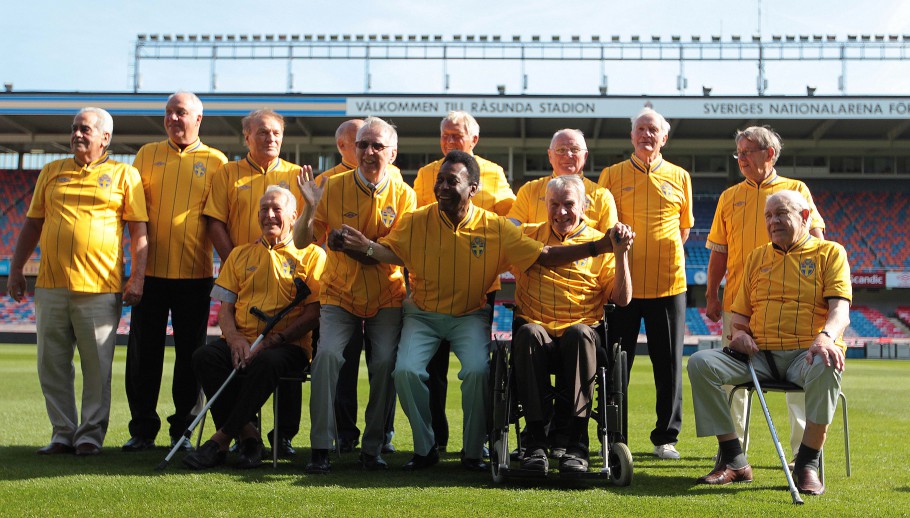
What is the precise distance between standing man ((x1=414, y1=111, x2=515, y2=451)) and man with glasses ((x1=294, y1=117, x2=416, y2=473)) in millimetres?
395

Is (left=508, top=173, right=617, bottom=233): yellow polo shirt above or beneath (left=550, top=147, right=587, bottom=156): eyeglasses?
beneath

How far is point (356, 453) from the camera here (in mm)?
5312

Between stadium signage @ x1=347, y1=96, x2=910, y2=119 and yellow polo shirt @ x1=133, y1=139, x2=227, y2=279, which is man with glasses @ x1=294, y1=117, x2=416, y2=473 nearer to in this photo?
yellow polo shirt @ x1=133, y1=139, x2=227, y2=279

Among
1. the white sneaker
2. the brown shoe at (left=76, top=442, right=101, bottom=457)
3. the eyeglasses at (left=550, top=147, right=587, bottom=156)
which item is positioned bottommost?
the white sneaker

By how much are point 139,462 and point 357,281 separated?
5.13ft

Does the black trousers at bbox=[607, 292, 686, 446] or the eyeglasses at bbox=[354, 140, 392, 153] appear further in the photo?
the black trousers at bbox=[607, 292, 686, 446]

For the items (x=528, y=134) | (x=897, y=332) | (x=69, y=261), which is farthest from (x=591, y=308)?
(x=897, y=332)

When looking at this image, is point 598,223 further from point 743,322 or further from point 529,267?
point 743,322

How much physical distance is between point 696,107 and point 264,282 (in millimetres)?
22666

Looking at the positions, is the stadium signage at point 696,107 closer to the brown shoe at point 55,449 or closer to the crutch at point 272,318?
the crutch at point 272,318

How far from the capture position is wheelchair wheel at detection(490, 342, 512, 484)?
13.5 feet

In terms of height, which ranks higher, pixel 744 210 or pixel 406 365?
pixel 744 210

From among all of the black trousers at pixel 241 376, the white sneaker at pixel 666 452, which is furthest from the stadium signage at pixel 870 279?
the black trousers at pixel 241 376

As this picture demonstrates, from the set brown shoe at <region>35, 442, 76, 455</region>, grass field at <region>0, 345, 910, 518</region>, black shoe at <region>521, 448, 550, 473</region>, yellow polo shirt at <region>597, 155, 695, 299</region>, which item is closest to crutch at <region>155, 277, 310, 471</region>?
grass field at <region>0, 345, 910, 518</region>
